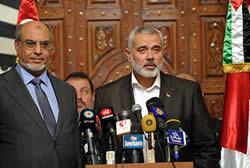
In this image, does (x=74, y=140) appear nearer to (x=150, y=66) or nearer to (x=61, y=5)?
(x=150, y=66)

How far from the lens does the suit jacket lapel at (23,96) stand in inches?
97.3

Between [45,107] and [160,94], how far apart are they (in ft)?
2.89

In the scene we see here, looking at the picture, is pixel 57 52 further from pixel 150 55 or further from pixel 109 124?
pixel 109 124

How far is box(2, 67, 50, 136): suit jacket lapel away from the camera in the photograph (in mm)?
2472

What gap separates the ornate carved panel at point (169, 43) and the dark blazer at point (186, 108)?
1.55 metres

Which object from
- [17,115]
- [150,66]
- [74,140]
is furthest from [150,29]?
[17,115]

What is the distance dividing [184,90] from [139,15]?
198 centimetres

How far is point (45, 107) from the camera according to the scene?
2.60 meters

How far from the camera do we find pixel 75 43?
4773 millimetres

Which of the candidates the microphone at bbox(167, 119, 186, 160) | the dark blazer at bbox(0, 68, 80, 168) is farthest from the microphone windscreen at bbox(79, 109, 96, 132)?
the microphone at bbox(167, 119, 186, 160)

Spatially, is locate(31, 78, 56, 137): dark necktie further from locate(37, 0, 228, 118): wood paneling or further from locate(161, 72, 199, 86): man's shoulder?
locate(37, 0, 228, 118): wood paneling

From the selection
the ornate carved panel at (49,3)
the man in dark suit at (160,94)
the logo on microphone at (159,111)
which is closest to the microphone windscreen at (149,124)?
the logo on microphone at (159,111)

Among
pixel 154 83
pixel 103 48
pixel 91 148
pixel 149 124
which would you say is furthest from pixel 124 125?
pixel 103 48

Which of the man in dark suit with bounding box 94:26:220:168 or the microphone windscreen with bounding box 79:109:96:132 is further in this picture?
the man in dark suit with bounding box 94:26:220:168
